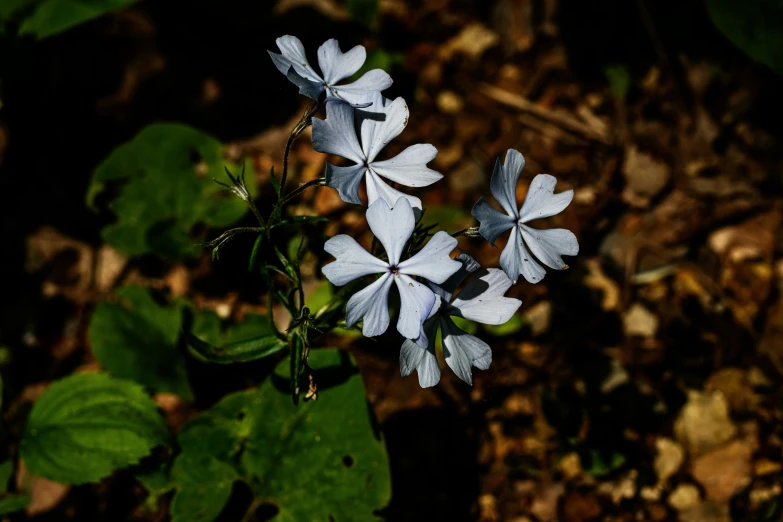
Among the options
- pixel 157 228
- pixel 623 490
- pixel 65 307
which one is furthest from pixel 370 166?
pixel 65 307

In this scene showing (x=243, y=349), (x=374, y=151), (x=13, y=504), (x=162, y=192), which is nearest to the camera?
(x=374, y=151)

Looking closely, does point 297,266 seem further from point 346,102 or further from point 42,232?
point 42,232

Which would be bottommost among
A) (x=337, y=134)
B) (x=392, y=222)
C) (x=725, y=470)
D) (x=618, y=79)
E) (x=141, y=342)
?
(x=725, y=470)

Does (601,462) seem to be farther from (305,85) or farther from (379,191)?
(305,85)

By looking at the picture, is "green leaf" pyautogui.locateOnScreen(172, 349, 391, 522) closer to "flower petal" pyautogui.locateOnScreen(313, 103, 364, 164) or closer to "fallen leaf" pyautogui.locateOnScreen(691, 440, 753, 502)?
"flower petal" pyautogui.locateOnScreen(313, 103, 364, 164)

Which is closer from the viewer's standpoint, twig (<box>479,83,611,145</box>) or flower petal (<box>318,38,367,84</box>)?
flower petal (<box>318,38,367,84</box>)

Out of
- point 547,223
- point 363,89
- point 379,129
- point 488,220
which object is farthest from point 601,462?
point 363,89

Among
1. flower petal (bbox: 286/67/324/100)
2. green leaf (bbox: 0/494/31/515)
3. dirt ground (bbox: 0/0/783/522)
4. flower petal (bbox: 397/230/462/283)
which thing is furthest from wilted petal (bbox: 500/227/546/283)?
green leaf (bbox: 0/494/31/515)
